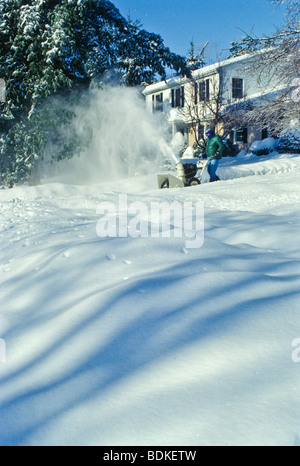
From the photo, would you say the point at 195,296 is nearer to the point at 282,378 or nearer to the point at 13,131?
the point at 282,378

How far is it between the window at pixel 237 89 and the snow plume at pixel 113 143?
417 inches

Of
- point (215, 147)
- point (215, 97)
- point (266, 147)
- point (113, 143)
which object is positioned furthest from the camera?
point (215, 97)

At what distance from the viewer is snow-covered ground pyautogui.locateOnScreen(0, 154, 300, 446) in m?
1.38

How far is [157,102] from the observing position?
32688mm

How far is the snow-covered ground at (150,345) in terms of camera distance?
4.54 feet

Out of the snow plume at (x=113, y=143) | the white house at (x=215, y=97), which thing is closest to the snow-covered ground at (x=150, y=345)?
the snow plume at (x=113, y=143)

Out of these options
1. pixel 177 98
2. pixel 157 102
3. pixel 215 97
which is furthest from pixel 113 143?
pixel 157 102

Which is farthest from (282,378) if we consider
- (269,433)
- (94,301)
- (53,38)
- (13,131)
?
(13,131)

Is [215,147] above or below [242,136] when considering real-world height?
below

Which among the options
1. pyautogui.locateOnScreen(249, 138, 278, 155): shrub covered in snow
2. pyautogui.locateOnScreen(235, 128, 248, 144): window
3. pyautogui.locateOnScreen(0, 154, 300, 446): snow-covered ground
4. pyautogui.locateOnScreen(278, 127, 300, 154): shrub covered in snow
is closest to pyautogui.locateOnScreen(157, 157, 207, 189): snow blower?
pyautogui.locateOnScreen(0, 154, 300, 446): snow-covered ground

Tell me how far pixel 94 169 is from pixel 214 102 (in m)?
12.0

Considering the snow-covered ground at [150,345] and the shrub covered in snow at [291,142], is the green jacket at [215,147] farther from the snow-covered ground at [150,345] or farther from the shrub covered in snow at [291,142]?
the shrub covered in snow at [291,142]

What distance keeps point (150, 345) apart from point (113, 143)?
51.7ft

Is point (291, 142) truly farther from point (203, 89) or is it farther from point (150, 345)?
point (150, 345)
